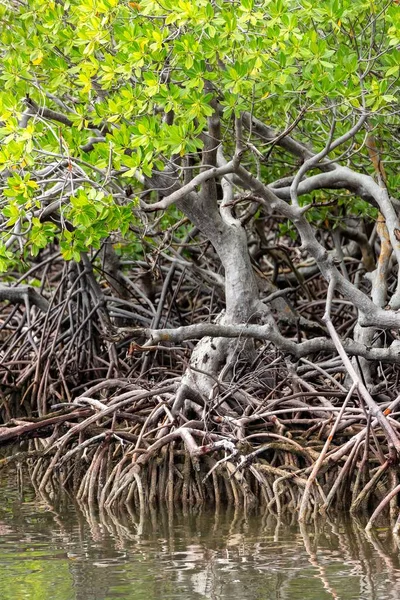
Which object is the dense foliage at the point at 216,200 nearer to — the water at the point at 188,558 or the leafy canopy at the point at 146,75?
the leafy canopy at the point at 146,75

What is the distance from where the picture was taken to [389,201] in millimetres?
7160

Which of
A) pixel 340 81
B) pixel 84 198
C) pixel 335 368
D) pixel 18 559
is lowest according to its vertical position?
pixel 18 559

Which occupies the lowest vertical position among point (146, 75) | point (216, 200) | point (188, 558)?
point (188, 558)

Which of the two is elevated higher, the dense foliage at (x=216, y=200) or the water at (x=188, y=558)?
the dense foliage at (x=216, y=200)

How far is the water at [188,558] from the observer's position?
516 cm

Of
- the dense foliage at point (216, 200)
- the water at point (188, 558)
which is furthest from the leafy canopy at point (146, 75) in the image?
the water at point (188, 558)

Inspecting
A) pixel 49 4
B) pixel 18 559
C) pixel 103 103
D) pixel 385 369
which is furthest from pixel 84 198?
pixel 385 369

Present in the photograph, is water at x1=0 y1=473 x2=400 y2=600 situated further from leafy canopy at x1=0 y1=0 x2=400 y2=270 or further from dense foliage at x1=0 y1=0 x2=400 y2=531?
leafy canopy at x1=0 y1=0 x2=400 y2=270

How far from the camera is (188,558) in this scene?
581cm

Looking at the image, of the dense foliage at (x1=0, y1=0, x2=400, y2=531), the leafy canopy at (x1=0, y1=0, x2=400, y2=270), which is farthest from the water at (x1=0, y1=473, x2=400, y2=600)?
the leafy canopy at (x1=0, y1=0, x2=400, y2=270)

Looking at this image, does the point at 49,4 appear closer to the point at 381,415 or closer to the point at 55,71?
the point at 55,71

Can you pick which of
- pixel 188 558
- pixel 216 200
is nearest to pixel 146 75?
pixel 216 200

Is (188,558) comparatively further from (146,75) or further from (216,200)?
(216,200)

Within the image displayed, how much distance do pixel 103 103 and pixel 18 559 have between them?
250 cm
